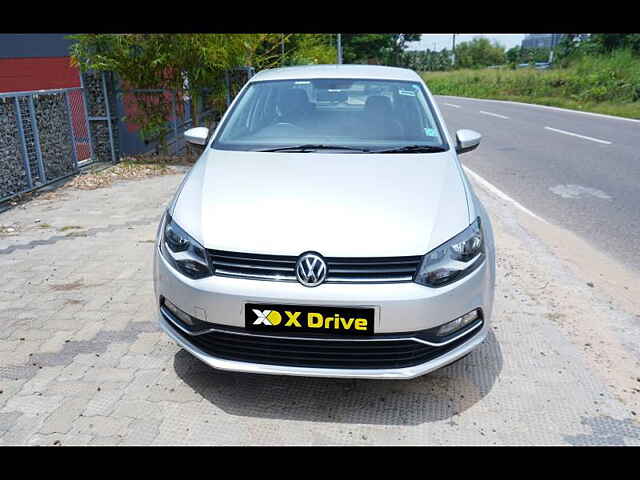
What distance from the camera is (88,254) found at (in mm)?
5219

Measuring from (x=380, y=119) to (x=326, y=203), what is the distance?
4.57 ft

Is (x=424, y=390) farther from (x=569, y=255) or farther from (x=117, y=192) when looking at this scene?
(x=117, y=192)

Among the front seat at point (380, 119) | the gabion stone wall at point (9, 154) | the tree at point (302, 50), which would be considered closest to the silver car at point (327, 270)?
the front seat at point (380, 119)

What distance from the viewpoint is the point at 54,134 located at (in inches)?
316

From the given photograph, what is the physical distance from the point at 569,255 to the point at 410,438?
3387 millimetres

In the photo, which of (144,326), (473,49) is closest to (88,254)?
(144,326)

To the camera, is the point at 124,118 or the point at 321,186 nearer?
the point at 321,186

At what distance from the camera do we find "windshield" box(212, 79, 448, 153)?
149 inches

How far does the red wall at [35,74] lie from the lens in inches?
406

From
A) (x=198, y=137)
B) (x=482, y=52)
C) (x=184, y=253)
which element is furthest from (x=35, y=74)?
(x=482, y=52)

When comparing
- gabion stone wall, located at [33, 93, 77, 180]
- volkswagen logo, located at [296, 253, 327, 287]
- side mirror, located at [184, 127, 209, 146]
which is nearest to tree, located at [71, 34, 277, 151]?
gabion stone wall, located at [33, 93, 77, 180]

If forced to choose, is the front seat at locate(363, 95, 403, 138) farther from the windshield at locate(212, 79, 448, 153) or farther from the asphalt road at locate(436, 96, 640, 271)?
the asphalt road at locate(436, 96, 640, 271)

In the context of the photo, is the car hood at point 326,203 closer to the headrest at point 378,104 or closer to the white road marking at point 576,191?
the headrest at point 378,104

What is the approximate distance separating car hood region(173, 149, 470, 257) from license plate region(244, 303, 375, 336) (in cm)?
26
